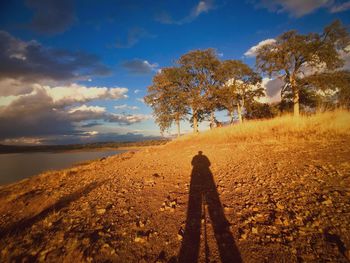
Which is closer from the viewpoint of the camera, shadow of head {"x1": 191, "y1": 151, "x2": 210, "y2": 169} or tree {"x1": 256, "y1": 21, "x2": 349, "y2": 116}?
shadow of head {"x1": 191, "y1": 151, "x2": 210, "y2": 169}

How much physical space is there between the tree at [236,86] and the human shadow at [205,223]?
21271 mm

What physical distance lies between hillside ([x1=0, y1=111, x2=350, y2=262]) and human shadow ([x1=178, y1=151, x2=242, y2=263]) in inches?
0.6

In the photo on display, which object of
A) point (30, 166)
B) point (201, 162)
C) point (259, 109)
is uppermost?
point (259, 109)

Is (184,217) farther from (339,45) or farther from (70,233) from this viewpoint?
(339,45)

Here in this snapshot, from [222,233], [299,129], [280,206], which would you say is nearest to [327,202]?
[280,206]

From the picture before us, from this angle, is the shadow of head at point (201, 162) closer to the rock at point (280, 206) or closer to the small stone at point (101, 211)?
the rock at point (280, 206)

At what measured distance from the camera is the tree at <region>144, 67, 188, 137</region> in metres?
24.4

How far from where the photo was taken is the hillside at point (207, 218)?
2.67m

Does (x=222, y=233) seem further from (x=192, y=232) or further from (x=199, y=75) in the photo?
(x=199, y=75)

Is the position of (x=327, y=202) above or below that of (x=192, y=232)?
above

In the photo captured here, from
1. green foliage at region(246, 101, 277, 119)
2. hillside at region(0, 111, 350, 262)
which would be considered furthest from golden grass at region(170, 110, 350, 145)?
green foliage at region(246, 101, 277, 119)

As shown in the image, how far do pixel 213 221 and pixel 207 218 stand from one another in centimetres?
15

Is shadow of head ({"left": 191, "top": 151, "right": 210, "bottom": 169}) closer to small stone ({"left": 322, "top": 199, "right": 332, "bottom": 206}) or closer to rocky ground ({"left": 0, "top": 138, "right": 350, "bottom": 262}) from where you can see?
rocky ground ({"left": 0, "top": 138, "right": 350, "bottom": 262})

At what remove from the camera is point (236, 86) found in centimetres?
2655
